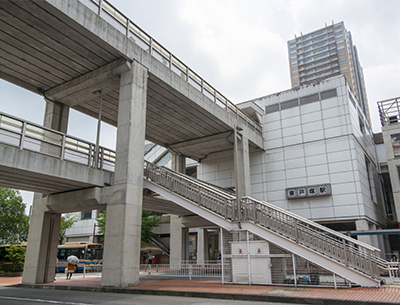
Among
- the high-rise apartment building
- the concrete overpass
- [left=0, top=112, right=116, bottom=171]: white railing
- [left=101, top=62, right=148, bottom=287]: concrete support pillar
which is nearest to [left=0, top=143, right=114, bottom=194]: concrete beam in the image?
the concrete overpass

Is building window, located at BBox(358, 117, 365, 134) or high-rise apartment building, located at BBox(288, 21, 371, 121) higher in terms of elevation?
high-rise apartment building, located at BBox(288, 21, 371, 121)

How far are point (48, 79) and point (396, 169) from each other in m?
29.1

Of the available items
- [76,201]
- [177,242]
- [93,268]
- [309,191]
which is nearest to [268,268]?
[76,201]

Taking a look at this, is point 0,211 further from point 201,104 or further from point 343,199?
point 343,199

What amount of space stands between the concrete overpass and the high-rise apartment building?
10867cm

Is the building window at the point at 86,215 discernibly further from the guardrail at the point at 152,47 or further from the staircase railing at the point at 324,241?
the staircase railing at the point at 324,241

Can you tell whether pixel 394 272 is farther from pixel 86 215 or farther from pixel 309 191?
pixel 86 215

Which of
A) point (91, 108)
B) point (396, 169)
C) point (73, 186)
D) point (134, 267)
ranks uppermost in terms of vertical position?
point (91, 108)

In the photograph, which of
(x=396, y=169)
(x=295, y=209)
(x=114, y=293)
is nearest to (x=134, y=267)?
(x=114, y=293)

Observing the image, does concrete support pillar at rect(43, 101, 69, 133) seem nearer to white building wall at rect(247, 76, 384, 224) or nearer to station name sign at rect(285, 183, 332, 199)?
white building wall at rect(247, 76, 384, 224)

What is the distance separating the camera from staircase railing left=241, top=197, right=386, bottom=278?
12.3 m

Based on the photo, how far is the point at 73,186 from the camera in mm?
16203

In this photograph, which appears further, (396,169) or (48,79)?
(396,169)

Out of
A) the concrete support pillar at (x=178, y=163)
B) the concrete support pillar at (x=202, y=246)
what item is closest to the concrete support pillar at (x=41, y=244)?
the concrete support pillar at (x=178, y=163)
